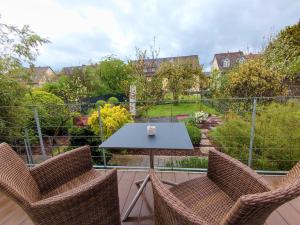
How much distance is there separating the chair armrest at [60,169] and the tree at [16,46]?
200 cm

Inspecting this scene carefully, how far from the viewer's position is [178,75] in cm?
924

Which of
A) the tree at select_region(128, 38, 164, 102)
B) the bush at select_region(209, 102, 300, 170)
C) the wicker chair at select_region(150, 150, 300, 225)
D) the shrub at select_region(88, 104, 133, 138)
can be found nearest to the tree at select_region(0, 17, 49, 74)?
the shrub at select_region(88, 104, 133, 138)

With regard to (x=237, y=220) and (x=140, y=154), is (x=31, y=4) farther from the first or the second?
(x=237, y=220)

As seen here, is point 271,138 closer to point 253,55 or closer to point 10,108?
point 10,108

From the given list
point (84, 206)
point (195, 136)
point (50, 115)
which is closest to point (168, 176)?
point (84, 206)

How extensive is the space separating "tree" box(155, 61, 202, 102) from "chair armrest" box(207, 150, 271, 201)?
7467mm

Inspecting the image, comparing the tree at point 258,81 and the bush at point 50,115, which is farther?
the tree at point 258,81

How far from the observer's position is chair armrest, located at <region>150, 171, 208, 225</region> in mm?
821

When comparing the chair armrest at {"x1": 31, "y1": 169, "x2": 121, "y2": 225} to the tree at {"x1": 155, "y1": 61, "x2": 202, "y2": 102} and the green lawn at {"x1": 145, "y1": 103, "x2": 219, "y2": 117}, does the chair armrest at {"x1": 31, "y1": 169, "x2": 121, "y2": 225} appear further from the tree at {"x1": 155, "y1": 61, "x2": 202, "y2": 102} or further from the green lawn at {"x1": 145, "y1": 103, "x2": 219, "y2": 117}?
the tree at {"x1": 155, "y1": 61, "x2": 202, "y2": 102}

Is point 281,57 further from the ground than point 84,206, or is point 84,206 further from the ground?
point 281,57

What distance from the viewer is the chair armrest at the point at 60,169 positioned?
1.41 m

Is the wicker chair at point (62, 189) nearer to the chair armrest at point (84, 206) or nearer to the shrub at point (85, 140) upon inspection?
the chair armrest at point (84, 206)

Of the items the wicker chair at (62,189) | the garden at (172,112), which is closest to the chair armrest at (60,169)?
the wicker chair at (62,189)

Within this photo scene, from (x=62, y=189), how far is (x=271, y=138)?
2700mm
